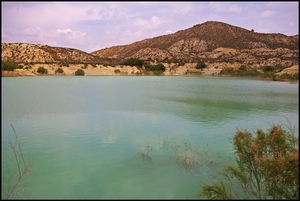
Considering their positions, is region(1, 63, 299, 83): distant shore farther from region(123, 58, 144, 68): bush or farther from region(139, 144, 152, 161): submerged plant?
region(139, 144, 152, 161): submerged plant

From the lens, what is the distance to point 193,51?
67.5 m

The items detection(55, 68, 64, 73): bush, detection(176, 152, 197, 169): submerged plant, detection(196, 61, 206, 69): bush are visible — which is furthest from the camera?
detection(196, 61, 206, 69): bush

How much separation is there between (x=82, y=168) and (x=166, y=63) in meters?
49.0

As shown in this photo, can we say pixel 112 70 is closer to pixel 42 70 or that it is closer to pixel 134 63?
pixel 134 63

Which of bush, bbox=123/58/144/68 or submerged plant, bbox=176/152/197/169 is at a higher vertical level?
bush, bbox=123/58/144/68

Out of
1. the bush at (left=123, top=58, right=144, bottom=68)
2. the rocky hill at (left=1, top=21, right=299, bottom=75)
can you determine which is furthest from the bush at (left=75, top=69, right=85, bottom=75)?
the bush at (left=123, top=58, right=144, bottom=68)

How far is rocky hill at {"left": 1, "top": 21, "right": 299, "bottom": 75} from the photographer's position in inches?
1965

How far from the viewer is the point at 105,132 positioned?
9.30m

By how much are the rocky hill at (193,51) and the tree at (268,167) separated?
40.5m

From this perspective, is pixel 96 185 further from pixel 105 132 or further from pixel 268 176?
pixel 105 132

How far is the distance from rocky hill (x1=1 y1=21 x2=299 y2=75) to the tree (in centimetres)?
4051

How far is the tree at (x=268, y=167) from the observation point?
3945 millimetres

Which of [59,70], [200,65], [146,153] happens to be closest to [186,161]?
[146,153]

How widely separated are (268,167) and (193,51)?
65.6m
